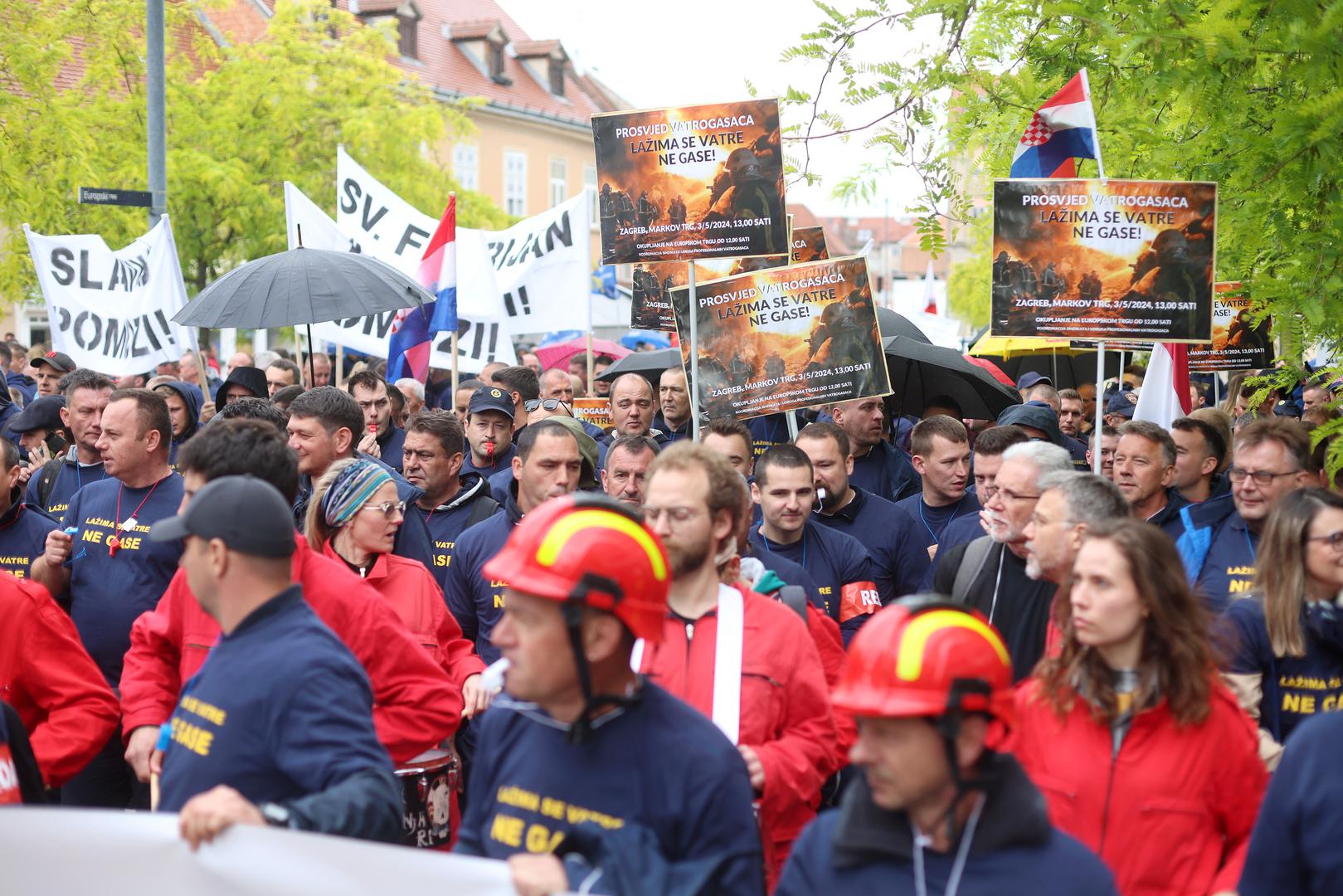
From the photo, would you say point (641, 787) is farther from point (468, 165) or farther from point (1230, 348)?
point (468, 165)

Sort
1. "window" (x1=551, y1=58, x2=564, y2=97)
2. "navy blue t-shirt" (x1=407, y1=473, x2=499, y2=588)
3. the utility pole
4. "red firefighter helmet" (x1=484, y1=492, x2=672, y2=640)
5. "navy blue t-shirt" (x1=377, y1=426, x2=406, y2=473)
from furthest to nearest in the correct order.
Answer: "window" (x1=551, y1=58, x2=564, y2=97) < the utility pole < "navy blue t-shirt" (x1=377, y1=426, x2=406, y2=473) < "navy blue t-shirt" (x1=407, y1=473, x2=499, y2=588) < "red firefighter helmet" (x1=484, y1=492, x2=672, y2=640)

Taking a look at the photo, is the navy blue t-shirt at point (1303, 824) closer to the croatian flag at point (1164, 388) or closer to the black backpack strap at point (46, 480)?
the croatian flag at point (1164, 388)

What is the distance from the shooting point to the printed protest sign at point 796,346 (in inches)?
308

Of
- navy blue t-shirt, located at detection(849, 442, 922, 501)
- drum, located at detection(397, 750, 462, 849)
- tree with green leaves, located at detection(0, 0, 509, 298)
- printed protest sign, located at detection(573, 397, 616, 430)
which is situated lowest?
drum, located at detection(397, 750, 462, 849)

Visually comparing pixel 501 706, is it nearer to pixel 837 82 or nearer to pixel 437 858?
pixel 437 858

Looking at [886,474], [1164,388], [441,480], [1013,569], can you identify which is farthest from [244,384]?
[1013,569]

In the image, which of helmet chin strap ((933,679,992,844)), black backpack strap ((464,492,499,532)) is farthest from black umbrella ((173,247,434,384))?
helmet chin strap ((933,679,992,844))

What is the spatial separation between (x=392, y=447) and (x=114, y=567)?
12.0ft

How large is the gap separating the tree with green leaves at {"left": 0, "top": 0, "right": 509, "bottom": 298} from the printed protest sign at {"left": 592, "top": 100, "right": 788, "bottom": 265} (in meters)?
14.1

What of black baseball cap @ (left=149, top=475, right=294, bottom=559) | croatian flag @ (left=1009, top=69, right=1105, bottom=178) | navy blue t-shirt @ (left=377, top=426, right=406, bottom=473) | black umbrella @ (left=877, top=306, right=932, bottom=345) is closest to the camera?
black baseball cap @ (left=149, top=475, right=294, bottom=559)

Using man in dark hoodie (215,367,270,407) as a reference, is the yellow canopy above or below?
above

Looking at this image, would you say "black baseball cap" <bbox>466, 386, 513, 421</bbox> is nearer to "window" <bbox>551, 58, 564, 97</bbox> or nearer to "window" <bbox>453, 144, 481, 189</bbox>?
"window" <bbox>453, 144, 481, 189</bbox>

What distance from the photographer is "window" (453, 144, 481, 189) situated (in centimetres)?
4753

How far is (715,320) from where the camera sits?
7953mm
